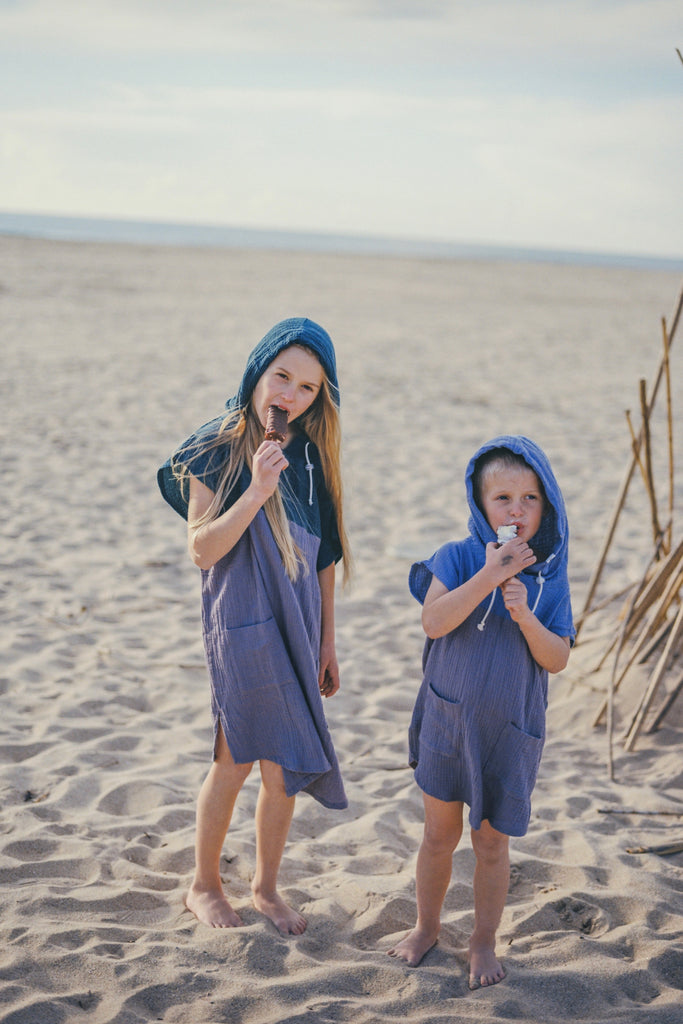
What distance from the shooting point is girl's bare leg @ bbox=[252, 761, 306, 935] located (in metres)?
2.31

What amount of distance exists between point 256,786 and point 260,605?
1.24 metres

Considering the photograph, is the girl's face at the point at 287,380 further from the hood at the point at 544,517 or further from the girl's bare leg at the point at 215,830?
the girl's bare leg at the point at 215,830

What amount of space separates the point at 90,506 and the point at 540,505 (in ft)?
13.7

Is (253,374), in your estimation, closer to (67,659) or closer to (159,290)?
(67,659)

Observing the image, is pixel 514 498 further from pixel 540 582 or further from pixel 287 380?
pixel 287 380

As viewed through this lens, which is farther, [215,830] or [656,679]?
[656,679]

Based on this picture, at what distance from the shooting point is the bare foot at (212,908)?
231 centimetres

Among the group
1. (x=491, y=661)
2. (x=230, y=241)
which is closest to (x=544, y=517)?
(x=491, y=661)

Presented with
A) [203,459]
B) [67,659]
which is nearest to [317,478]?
[203,459]

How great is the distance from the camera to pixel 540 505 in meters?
2.03

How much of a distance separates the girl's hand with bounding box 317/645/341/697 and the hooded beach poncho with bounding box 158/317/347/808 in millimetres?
189

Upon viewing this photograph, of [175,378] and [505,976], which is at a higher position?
[175,378]

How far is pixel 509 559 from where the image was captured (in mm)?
1923

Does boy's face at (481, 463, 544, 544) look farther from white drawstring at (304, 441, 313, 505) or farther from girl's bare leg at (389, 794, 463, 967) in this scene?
girl's bare leg at (389, 794, 463, 967)
